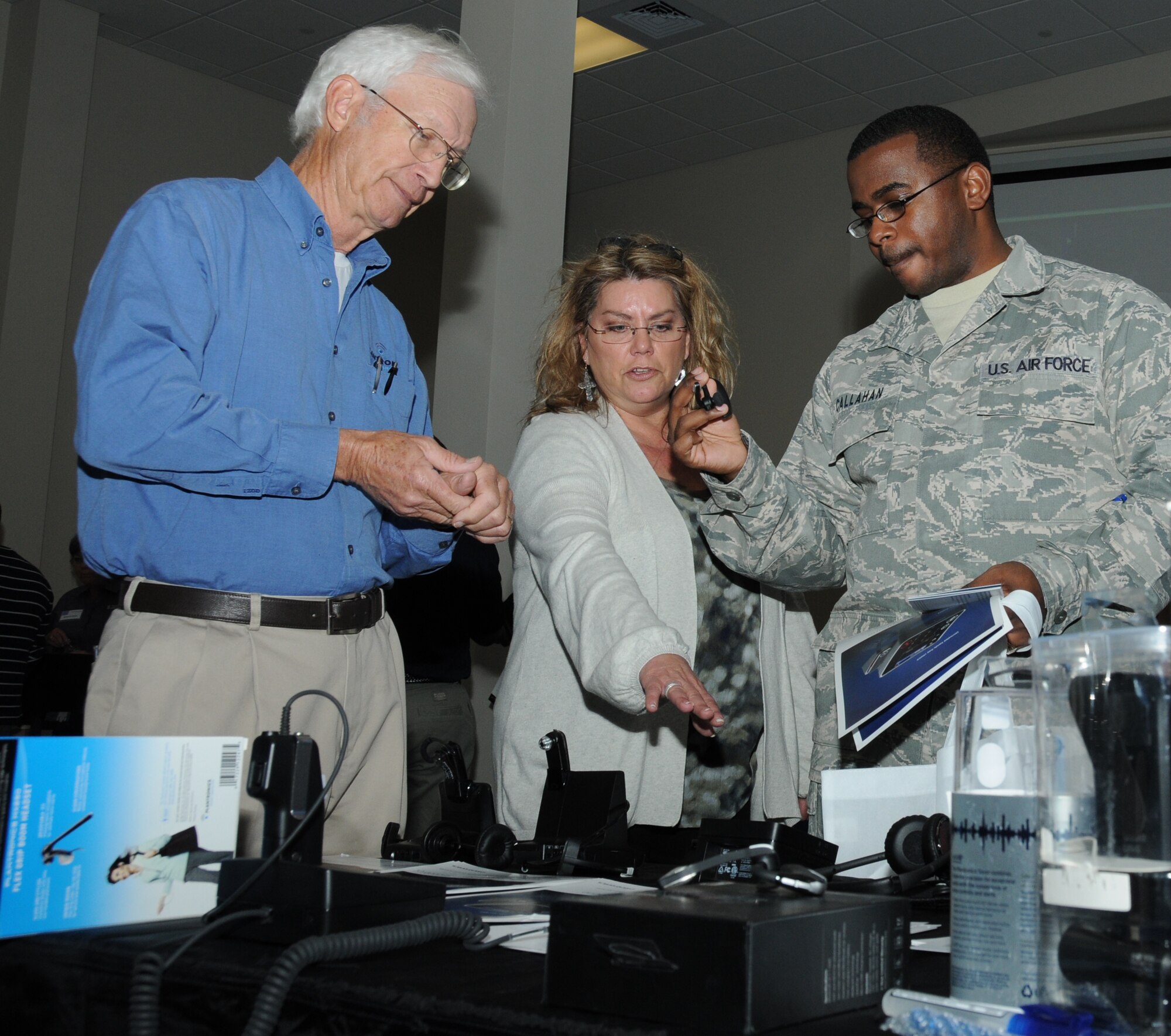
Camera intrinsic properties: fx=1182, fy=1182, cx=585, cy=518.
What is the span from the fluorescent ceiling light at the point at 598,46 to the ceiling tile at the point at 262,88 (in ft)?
5.21

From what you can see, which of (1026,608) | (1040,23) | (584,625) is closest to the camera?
(1026,608)

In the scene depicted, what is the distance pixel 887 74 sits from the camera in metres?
5.96

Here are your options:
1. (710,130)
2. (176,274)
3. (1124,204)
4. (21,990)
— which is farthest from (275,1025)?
(710,130)

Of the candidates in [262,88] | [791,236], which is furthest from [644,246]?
[262,88]

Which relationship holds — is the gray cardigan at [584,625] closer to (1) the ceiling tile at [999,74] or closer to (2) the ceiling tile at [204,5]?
(2) the ceiling tile at [204,5]

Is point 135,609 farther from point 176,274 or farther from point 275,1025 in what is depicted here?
point 275,1025

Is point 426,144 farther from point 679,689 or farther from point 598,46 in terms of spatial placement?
point 598,46

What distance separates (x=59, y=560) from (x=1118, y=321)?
5054 mm

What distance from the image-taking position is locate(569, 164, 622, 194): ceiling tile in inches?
291

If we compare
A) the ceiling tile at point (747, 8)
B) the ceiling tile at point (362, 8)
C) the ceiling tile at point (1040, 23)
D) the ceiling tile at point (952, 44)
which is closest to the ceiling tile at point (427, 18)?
the ceiling tile at point (362, 8)

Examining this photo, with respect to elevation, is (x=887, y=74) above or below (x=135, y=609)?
above

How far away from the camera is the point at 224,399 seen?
1469 millimetres

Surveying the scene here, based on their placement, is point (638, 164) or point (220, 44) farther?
point (638, 164)

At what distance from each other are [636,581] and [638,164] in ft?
19.0
